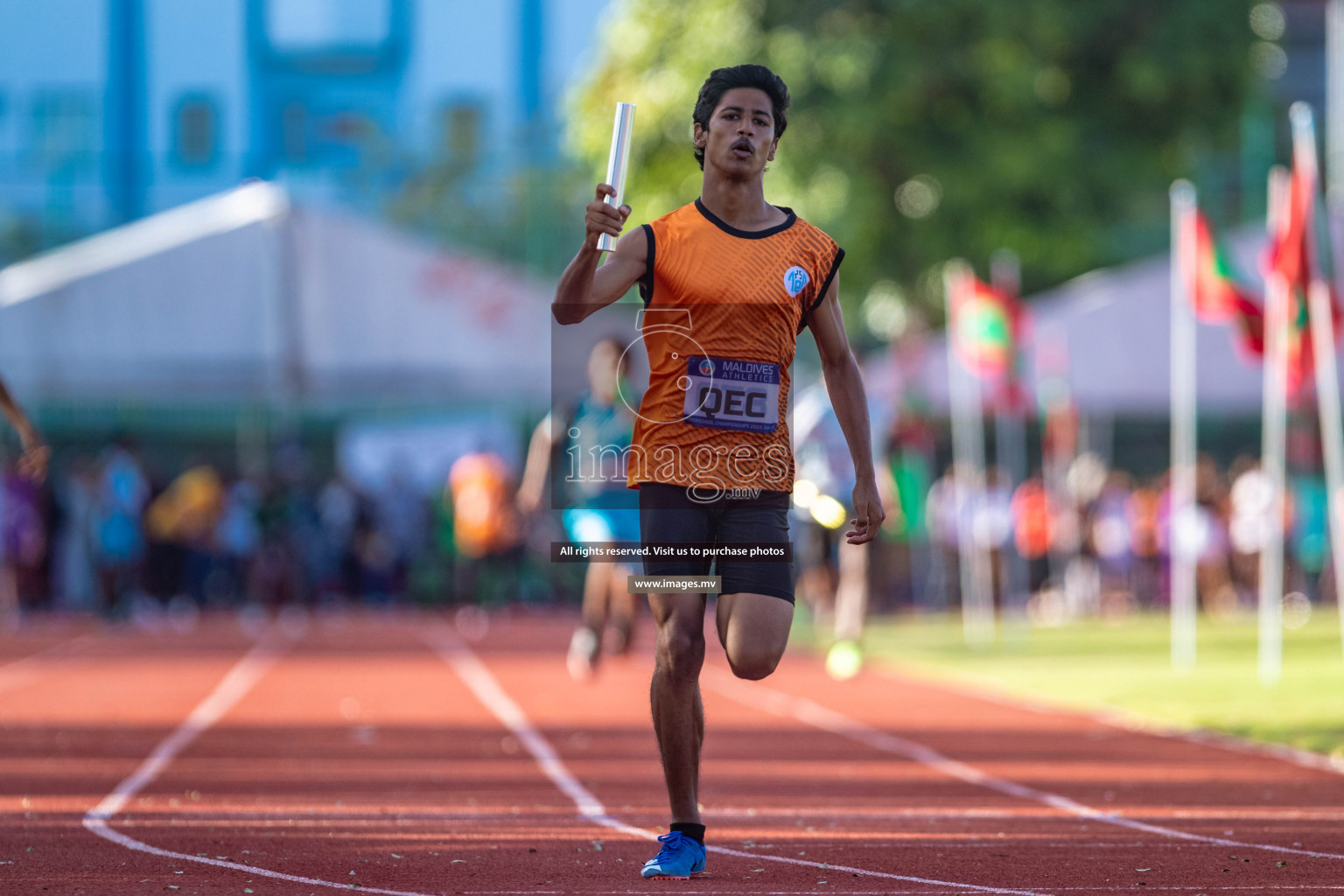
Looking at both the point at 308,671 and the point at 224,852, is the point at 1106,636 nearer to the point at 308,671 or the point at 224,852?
the point at 308,671

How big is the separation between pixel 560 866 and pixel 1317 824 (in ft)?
9.29

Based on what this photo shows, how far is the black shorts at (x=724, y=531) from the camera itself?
5559 millimetres

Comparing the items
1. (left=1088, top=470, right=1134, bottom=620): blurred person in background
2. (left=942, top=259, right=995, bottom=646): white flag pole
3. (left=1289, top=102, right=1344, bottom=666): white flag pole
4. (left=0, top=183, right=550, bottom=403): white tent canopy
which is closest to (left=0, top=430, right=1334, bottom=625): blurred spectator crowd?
(left=1088, top=470, right=1134, bottom=620): blurred person in background

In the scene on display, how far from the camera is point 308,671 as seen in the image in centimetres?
1531

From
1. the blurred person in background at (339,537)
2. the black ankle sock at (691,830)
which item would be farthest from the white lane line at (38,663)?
the black ankle sock at (691,830)

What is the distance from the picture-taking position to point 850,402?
5867 mm

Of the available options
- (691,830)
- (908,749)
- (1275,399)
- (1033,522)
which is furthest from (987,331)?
(691,830)

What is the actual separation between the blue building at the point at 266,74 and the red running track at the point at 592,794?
80.3 ft

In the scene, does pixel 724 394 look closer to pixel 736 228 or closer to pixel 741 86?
pixel 736 228

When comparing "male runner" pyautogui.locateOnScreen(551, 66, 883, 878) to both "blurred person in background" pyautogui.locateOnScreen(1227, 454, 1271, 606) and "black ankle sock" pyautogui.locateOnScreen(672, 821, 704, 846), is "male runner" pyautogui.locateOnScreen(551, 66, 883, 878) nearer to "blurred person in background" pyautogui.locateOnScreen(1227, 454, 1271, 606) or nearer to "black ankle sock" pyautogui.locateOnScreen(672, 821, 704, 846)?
"black ankle sock" pyautogui.locateOnScreen(672, 821, 704, 846)

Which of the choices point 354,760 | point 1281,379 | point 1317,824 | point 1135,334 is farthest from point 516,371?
point 1317,824

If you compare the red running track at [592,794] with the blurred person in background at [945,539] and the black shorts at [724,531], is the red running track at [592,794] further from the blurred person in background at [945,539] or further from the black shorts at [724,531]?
the blurred person in background at [945,539]

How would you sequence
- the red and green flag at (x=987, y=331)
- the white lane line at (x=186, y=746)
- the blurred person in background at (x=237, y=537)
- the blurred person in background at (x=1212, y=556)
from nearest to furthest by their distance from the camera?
the white lane line at (x=186, y=746) → the red and green flag at (x=987, y=331) → the blurred person in background at (x=237, y=537) → the blurred person in background at (x=1212, y=556)

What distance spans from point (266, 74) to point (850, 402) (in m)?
43.7
